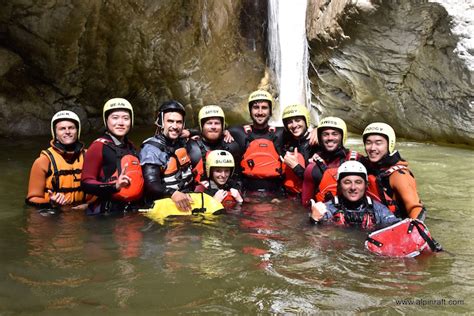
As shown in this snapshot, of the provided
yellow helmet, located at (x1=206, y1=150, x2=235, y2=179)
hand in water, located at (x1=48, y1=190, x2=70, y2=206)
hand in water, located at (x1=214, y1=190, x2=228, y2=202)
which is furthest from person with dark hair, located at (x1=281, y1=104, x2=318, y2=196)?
hand in water, located at (x1=48, y1=190, x2=70, y2=206)

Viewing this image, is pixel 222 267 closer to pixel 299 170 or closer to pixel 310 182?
pixel 310 182

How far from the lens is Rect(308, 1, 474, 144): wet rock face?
9969mm

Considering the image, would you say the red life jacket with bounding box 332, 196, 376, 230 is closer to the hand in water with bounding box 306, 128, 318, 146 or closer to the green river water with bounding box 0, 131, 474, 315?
the green river water with bounding box 0, 131, 474, 315

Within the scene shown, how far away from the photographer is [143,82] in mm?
13945

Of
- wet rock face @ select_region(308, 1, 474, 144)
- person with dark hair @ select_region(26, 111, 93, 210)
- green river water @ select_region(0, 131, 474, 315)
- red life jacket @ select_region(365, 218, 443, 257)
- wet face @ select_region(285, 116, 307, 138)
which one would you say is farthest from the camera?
wet rock face @ select_region(308, 1, 474, 144)

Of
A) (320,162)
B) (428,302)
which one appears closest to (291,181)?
(320,162)

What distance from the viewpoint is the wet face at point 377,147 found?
5.45 meters

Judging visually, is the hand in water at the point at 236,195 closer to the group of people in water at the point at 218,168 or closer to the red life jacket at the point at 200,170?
the group of people in water at the point at 218,168

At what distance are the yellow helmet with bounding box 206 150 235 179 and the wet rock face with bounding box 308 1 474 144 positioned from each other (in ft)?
19.5

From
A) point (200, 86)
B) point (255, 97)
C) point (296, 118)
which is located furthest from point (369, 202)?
point (200, 86)

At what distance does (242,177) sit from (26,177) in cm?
371

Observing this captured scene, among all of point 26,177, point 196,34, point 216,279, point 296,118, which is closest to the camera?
point 216,279

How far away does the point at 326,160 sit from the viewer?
6102 mm

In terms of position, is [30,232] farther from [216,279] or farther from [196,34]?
[196,34]
